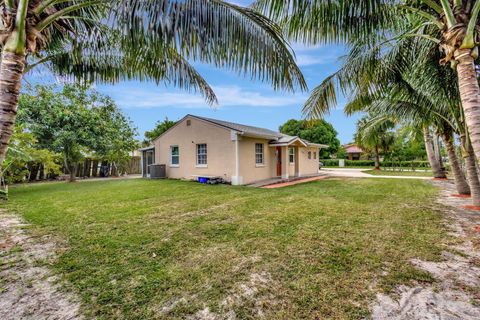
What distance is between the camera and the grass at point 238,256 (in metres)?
2.53

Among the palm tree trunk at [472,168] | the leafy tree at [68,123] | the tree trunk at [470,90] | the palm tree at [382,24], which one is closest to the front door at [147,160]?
the leafy tree at [68,123]

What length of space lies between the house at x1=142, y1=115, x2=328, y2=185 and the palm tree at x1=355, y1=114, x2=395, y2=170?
4.01 meters

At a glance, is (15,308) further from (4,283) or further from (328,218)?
(328,218)

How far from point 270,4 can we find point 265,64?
125cm

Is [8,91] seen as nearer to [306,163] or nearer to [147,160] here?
[147,160]

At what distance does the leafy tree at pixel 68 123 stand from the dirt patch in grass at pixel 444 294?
15.4 metres

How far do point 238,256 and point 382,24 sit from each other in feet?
17.4

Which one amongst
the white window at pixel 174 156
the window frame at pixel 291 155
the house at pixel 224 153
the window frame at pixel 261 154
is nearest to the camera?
the house at pixel 224 153

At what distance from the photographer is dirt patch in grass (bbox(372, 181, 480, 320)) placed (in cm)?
237

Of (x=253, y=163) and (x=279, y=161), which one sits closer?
(x=253, y=163)

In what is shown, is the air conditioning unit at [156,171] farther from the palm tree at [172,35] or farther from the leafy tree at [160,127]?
the leafy tree at [160,127]

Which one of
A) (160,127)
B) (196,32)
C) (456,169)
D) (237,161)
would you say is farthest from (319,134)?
(196,32)

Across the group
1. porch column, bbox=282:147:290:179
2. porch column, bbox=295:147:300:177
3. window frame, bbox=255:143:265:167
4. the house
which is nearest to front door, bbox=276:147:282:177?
the house

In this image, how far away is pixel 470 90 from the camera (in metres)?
3.78
